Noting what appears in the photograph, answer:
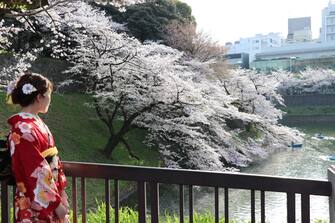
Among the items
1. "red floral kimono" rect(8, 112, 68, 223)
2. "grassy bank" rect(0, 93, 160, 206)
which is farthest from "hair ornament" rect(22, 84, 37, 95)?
"grassy bank" rect(0, 93, 160, 206)

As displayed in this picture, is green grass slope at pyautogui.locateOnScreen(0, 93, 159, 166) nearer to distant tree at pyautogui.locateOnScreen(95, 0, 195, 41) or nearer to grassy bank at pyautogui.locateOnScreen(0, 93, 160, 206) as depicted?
grassy bank at pyautogui.locateOnScreen(0, 93, 160, 206)

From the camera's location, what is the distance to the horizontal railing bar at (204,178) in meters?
2.22

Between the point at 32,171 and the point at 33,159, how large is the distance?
54mm

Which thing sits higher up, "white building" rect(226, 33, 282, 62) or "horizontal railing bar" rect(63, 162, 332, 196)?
"white building" rect(226, 33, 282, 62)

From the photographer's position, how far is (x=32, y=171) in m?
2.14

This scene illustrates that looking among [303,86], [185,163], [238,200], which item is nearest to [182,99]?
[185,163]

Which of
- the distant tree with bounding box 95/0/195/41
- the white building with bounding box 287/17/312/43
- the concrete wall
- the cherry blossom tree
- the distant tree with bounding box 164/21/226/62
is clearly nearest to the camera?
the cherry blossom tree

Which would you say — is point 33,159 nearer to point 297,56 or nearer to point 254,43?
point 297,56

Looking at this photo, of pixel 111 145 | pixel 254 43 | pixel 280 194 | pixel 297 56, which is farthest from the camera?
pixel 254 43

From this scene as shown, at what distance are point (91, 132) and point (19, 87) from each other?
43.3 ft

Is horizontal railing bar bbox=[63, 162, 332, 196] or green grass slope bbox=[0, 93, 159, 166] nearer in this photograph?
horizontal railing bar bbox=[63, 162, 332, 196]

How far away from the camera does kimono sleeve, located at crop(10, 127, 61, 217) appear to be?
7.05ft

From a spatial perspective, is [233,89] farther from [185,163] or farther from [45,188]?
[45,188]

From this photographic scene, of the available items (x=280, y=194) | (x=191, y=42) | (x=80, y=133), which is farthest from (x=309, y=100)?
(x=280, y=194)
